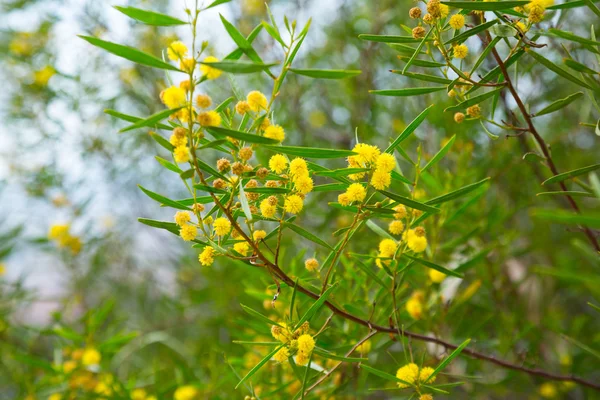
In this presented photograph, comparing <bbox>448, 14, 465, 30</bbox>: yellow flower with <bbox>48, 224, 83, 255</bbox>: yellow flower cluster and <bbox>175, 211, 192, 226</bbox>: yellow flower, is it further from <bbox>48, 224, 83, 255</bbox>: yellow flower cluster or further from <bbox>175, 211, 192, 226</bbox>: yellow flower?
<bbox>48, 224, 83, 255</bbox>: yellow flower cluster

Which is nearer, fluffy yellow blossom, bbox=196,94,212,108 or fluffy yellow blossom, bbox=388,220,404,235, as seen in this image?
fluffy yellow blossom, bbox=196,94,212,108

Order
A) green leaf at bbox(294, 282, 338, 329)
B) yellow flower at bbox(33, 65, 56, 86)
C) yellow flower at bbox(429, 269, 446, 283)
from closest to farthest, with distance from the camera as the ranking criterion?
1. green leaf at bbox(294, 282, 338, 329)
2. yellow flower at bbox(429, 269, 446, 283)
3. yellow flower at bbox(33, 65, 56, 86)

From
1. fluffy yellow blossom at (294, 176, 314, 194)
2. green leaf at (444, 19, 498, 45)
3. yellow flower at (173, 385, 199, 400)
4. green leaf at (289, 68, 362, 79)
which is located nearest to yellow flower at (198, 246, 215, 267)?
fluffy yellow blossom at (294, 176, 314, 194)

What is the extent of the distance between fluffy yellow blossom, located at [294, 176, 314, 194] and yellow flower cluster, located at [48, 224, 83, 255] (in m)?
1.36

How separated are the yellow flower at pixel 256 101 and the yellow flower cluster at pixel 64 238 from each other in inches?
53.5

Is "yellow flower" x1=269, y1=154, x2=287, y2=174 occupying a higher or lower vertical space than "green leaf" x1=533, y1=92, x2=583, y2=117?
lower

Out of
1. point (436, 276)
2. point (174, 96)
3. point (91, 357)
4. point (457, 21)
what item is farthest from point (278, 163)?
point (91, 357)

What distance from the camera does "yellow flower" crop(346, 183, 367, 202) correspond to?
21.1 inches

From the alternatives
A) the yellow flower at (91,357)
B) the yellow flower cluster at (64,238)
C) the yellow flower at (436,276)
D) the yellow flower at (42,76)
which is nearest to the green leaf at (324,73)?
the yellow flower at (436,276)

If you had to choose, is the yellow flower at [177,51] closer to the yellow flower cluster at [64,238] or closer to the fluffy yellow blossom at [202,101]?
the fluffy yellow blossom at [202,101]

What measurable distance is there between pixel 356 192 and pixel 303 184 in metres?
0.06

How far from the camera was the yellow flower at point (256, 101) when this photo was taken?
1.70 ft

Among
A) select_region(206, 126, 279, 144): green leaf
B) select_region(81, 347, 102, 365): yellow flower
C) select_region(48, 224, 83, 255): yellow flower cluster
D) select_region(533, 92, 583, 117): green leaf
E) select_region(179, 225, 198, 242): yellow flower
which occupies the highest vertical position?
select_region(533, 92, 583, 117): green leaf

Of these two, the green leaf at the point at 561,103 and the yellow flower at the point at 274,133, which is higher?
the green leaf at the point at 561,103
